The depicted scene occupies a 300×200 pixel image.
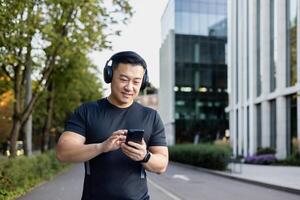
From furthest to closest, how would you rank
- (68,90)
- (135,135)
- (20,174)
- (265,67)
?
(265,67)
(68,90)
(20,174)
(135,135)

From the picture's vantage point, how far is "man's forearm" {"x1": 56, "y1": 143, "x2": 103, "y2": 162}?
2.95 metres

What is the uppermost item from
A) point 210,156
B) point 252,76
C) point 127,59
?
point 252,76

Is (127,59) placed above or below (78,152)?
above

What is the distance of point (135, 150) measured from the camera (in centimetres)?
289

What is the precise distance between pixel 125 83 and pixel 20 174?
51.9 ft

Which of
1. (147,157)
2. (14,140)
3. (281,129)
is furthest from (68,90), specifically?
(147,157)

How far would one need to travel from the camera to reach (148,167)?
Result: 10.0 ft

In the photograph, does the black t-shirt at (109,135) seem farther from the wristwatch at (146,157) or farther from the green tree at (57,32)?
the green tree at (57,32)

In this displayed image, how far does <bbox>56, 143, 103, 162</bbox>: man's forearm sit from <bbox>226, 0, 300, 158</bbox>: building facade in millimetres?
33037

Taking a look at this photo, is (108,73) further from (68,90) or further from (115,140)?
(68,90)

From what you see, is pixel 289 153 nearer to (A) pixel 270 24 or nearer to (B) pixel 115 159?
(A) pixel 270 24

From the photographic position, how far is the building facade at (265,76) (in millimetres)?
41281

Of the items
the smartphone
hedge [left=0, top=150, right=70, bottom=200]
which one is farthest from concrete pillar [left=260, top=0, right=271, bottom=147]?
the smartphone

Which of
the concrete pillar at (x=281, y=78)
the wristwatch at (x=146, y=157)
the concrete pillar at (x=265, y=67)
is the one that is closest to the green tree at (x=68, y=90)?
the concrete pillar at (x=265, y=67)
